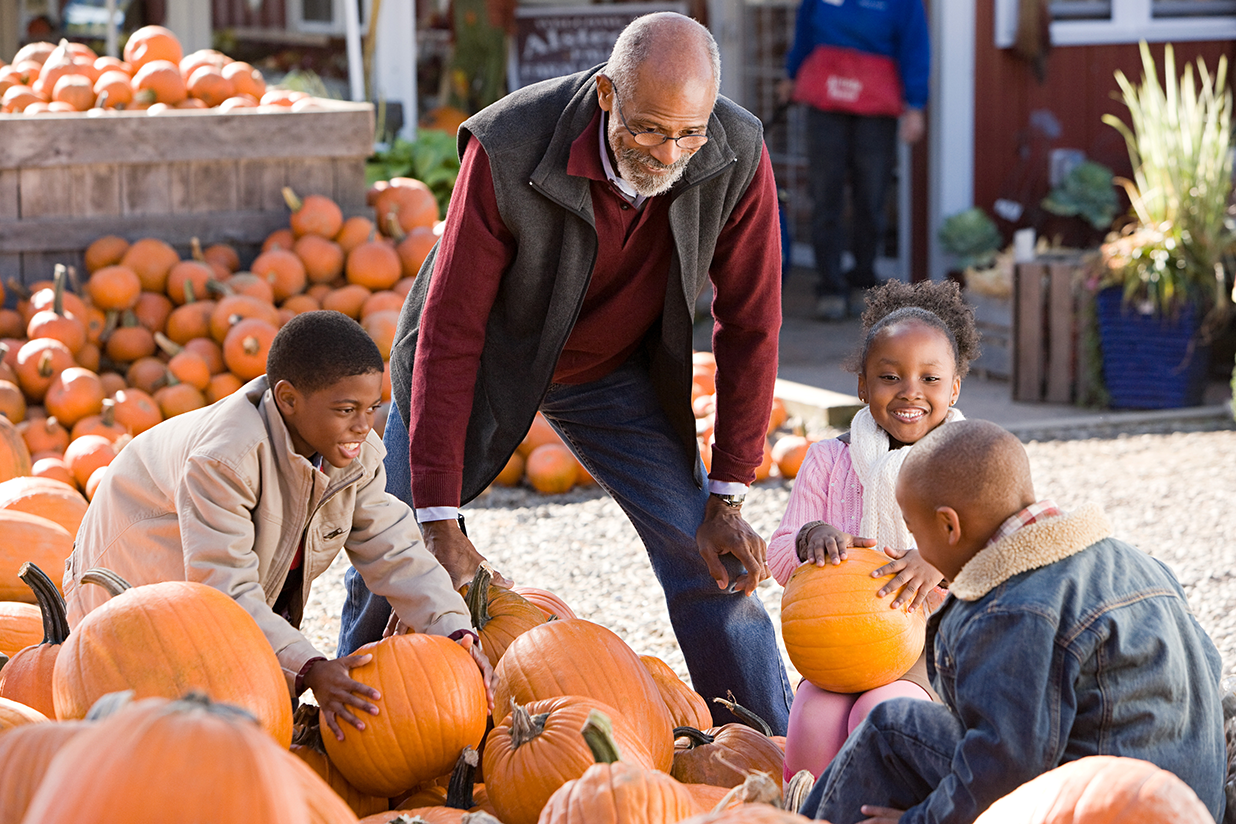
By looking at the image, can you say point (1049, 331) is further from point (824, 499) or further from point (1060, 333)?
point (824, 499)

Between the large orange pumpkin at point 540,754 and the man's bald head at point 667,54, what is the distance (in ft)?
3.89

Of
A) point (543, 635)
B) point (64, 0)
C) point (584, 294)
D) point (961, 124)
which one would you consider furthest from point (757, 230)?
point (64, 0)

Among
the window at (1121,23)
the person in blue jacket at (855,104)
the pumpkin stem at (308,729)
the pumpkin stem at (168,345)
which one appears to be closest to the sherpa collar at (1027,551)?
the pumpkin stem at (308,729)

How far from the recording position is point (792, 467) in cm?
573

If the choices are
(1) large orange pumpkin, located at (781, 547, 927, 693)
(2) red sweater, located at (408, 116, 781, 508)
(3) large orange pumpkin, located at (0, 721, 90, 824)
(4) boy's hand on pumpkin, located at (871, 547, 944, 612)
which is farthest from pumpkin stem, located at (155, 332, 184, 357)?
(3) large orange pumpkin, located at (0, 721, 90, 824)

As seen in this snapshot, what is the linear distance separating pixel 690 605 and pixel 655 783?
1.35 metres

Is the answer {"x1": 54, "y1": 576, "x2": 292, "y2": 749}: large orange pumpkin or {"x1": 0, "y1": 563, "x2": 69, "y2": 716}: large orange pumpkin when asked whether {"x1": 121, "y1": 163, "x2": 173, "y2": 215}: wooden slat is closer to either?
{"x1": 0, "y1": 563, "x2": 69, "y2": 716}: large orange pumpkin

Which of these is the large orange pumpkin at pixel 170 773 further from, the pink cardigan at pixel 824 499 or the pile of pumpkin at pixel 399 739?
the pink cardigan at pixel 824 499

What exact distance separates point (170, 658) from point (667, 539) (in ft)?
4.43

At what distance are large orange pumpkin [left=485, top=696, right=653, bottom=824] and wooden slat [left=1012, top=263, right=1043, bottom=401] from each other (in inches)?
217

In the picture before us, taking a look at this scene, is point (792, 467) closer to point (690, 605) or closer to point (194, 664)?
point (690, 605)

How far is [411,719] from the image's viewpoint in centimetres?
220

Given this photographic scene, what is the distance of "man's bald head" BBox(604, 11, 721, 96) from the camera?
8.10 feet

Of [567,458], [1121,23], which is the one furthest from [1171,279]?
[567,458]
